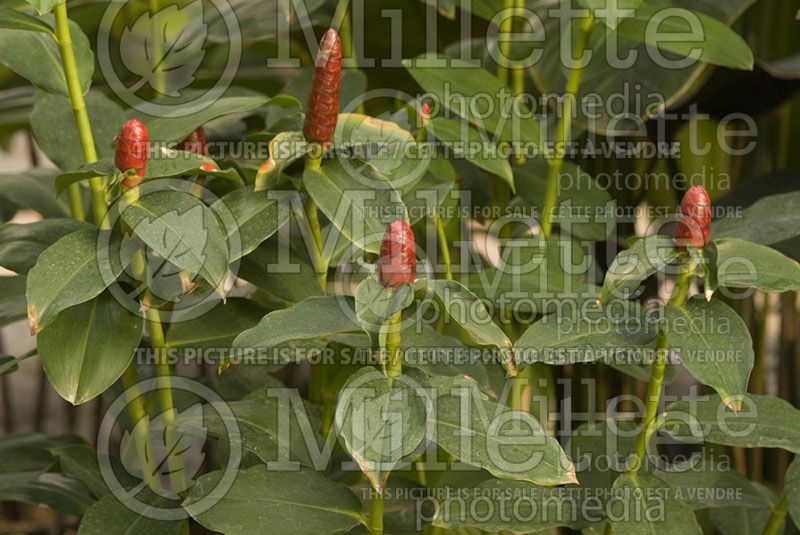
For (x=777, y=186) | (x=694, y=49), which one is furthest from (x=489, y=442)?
(x=777, y=186)

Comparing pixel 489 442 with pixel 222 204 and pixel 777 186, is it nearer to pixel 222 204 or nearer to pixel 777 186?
pixel 222 204

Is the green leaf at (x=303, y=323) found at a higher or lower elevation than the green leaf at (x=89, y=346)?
higher

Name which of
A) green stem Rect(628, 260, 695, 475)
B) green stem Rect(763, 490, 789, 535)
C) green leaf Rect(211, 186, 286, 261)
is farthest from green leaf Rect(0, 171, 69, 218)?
green stem Rect(763, 490, 789, 535)

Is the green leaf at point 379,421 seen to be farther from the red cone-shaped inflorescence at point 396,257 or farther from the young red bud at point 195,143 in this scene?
the young red bud at point 195,143

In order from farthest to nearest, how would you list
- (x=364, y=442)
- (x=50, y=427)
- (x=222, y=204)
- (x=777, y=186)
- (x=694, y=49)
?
(x=50, y=427) < (x=777, y=186) < (x=694, y=49) < (x=222, y=204) < (x=364, y=442)

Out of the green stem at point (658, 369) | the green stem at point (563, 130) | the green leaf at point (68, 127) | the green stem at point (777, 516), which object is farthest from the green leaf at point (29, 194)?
the green stem at point (777, 516)
